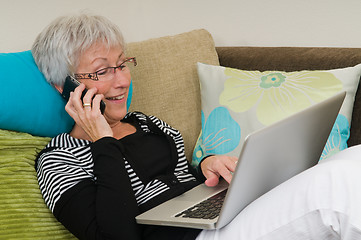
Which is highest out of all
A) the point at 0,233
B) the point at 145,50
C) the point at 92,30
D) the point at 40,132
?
the point at 92,30

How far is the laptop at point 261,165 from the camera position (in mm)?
998

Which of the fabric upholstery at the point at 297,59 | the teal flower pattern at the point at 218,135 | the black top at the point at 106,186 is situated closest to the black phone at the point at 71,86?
the black top at the point at 106,186

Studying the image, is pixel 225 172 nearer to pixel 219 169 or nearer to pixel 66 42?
pixel 219 169

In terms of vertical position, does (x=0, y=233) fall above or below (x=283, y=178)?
below

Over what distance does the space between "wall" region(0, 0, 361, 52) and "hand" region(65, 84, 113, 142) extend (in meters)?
0.43

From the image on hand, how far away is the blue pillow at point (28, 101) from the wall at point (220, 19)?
38 cm

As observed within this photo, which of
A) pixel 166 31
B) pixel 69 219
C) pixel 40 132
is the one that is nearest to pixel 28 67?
pixel 40 132

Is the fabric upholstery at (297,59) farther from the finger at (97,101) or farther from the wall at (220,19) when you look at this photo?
the finger at (97,101)

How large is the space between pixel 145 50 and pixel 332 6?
2.52 ft

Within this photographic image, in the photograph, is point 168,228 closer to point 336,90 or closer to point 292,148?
point 292,148

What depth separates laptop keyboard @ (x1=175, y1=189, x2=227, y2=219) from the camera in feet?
3.71

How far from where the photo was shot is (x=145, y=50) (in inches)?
72.9

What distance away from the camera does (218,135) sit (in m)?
1.75

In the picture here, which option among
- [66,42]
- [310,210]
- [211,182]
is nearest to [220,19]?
[66,42]
